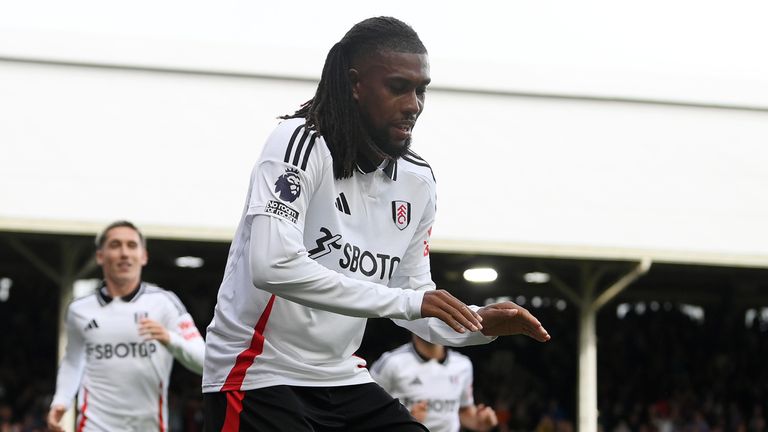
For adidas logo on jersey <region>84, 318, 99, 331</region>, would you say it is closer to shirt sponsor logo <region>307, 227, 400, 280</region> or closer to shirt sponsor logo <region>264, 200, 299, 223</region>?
shirt sponsor logo <region>307, 227, 400, 280</region>

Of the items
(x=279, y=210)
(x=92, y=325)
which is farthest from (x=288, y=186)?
(x=92, y=325)

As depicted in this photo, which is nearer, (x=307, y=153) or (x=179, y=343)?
(x=307, y=153)

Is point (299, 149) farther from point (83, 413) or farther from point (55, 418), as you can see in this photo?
point (83, 413)

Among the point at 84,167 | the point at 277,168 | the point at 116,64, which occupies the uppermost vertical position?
the point at 116,64

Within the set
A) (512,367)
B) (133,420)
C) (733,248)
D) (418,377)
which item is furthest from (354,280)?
(512,367)

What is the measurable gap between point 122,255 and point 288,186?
406 centimetres

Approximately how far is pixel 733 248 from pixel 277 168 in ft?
50.8

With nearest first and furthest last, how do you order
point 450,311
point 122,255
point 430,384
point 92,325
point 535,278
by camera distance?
point 450,311
point 122,255
point 92,325
point 430,384
point 535,278

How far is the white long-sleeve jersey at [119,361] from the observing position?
796 cm

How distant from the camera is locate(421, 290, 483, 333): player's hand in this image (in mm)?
4070

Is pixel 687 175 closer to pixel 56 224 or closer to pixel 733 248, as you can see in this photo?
pixel 733 248

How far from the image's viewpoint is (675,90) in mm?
19641

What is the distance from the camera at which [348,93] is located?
4.37 meters

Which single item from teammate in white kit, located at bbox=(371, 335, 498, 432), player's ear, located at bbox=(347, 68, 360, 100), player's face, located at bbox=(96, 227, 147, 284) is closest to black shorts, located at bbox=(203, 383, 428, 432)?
player's ear, located at bbox=(347, 68, 360, 100)
